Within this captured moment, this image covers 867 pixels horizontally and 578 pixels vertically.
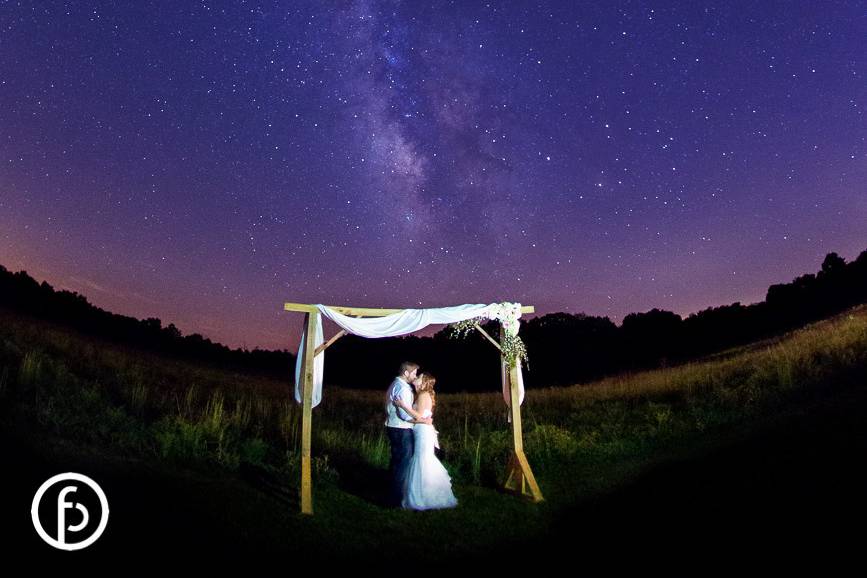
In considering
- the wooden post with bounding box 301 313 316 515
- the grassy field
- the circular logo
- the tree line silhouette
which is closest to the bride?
the grassy field

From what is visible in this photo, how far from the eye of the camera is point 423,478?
10.9 m

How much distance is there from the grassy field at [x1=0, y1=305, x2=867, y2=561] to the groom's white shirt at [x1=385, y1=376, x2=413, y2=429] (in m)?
1.50

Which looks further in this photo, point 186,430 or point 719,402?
point 719,402

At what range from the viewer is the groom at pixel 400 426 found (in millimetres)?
11023

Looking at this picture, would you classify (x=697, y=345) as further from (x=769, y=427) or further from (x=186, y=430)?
(x=186, y=430)

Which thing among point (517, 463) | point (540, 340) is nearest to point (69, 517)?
point (517, 463)

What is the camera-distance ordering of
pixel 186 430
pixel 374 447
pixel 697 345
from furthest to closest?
pixel 697 345 < pixel 374 447 < pixel 186 430

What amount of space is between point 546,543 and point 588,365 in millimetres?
43562

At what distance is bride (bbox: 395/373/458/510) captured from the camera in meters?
10.9

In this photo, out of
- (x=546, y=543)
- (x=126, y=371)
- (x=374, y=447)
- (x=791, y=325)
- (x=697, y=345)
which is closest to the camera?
(x=546, y=543)

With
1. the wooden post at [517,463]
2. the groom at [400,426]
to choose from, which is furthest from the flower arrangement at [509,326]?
the groom at [400,426]

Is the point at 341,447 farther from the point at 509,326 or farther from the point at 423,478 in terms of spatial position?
the point at 509,326

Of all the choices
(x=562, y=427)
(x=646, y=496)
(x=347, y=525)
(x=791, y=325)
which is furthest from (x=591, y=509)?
(x=791, y=325)

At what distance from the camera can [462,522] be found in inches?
407
